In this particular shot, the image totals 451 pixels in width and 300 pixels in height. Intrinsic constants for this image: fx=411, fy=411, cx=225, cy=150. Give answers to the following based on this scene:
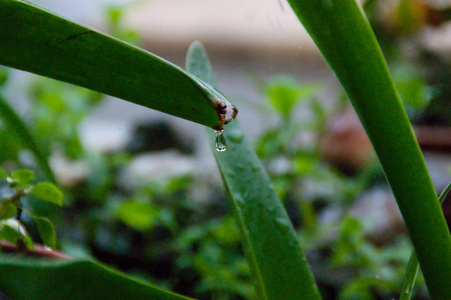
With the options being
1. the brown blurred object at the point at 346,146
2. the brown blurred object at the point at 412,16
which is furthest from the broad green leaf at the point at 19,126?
the brown blurred object at the point at 412,16

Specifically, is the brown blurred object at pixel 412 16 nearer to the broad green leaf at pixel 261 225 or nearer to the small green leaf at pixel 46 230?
the broad green leaf at pixel 261 225

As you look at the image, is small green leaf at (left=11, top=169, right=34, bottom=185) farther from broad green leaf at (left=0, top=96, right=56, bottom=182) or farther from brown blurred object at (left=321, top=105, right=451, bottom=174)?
brown blurred object at (left=321, top=105, right=451, bottom=174)

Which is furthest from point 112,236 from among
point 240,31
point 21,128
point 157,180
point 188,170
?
point 240,31

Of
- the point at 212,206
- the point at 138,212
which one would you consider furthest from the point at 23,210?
the point at 212,206

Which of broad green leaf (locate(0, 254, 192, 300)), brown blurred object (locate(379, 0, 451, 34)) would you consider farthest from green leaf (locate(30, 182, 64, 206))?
brown blurred object (locate(379, 0, 451, 34))

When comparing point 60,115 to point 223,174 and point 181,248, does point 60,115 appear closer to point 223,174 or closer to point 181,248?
Result: point 181,248

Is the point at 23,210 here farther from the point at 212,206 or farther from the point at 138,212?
the point at 212,206

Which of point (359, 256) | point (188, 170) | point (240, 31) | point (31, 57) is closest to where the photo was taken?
point (31, 57)
